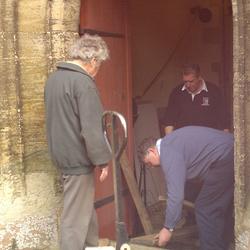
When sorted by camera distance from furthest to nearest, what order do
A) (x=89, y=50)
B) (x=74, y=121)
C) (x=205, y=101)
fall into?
(x=205, y=101) → (x=89, y=50) → (x=74, y=121)

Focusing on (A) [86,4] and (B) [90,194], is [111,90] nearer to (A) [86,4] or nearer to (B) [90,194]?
(A) [86,4]

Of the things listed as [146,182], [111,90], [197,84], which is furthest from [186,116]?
[146,182]

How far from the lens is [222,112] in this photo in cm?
673

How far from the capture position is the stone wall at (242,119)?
506cm

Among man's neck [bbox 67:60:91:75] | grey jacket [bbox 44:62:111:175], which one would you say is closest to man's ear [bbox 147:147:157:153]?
grey jacket [bbox 44:62:111:175]

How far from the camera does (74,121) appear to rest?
5.02 meters

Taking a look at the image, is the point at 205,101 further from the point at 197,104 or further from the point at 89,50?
the point at 89,50

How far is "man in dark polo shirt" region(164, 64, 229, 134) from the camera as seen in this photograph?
6.66 m

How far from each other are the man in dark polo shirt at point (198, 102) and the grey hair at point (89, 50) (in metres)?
1.64

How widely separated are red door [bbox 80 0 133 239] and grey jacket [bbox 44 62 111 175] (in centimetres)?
109

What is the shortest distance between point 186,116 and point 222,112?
386mm

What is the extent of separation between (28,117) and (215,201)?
1.83m

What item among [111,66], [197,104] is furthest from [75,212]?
[197,104]

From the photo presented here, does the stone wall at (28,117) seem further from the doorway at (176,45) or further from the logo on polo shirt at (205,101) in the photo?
the doorway at (176,45)
